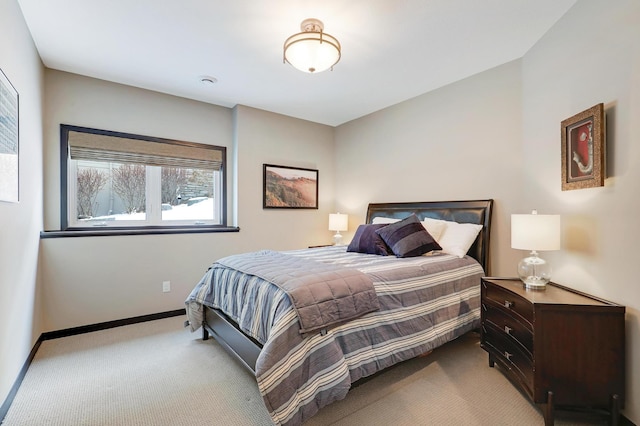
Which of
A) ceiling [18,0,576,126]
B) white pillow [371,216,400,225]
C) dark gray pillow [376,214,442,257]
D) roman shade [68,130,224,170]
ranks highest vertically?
ceiling [18,0,576,126]

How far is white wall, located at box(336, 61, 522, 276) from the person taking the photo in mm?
2938

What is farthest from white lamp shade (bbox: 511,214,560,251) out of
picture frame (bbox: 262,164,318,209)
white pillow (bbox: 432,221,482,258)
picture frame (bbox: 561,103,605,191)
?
picture frame (bbox: 262,164,318,209)

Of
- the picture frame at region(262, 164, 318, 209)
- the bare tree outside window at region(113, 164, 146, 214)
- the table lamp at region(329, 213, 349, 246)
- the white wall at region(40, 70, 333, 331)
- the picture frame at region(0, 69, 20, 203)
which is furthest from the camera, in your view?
the table lamp at region(329, 213, 349, 246)

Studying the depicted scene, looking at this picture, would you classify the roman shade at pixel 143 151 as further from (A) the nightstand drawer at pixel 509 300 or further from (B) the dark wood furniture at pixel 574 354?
(B) the dark wood furniture at pixel 574 354

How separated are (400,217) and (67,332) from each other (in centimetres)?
377

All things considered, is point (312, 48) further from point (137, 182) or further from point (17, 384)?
point (17, 384)

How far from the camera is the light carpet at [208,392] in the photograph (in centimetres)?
179

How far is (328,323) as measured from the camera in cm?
178

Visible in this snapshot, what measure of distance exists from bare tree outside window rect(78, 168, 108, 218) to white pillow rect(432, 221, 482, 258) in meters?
3.71

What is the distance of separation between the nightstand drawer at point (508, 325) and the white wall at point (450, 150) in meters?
0.82

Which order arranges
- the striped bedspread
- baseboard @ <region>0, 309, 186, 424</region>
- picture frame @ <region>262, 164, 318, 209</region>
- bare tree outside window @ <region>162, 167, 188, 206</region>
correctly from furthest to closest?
picture frame @ <region>262, 164, 318, 209</region>, bare tree outside window @ <region>162, 167, 188, 206</region>, baseboard @ <region>0, 309, 186, 424</region>, the striped bedspread

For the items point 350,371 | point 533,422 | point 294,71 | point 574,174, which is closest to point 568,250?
point 574,174

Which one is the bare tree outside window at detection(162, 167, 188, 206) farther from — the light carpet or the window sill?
the light carpet

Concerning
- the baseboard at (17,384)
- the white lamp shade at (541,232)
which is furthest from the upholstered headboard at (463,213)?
the baseboard at (17,384)
